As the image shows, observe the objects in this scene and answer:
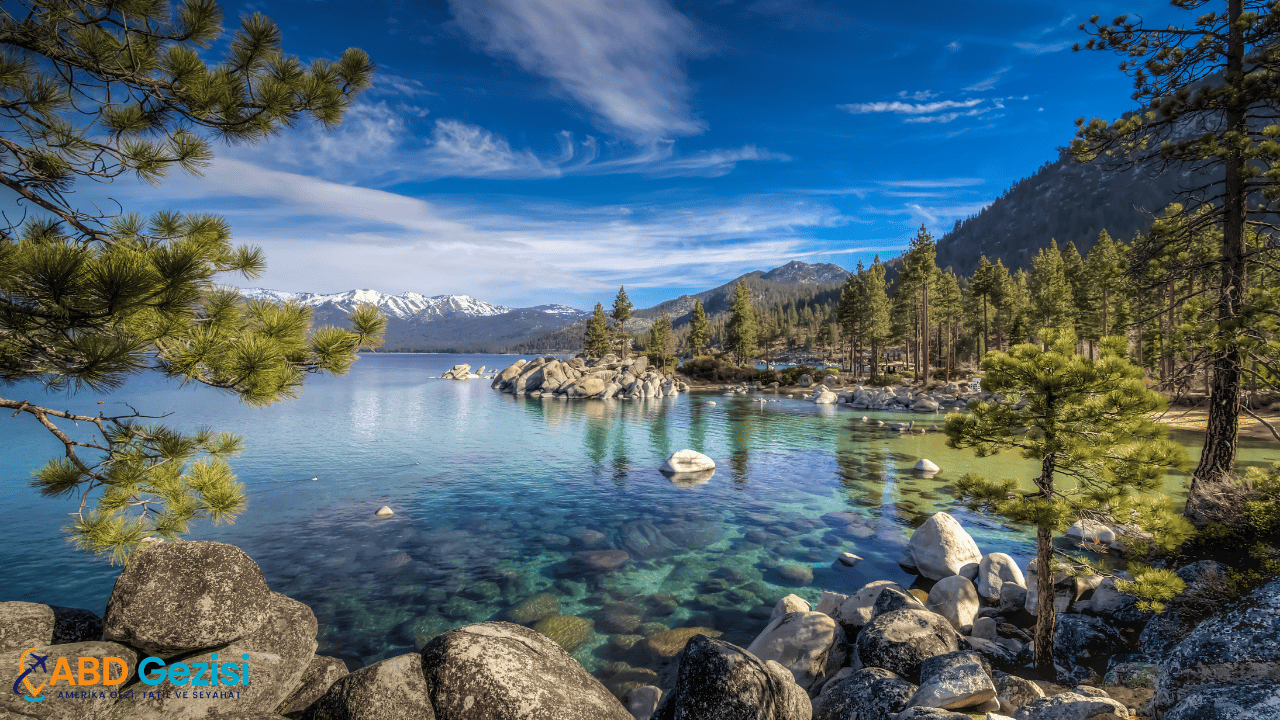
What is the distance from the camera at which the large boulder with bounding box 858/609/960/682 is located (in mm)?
7699

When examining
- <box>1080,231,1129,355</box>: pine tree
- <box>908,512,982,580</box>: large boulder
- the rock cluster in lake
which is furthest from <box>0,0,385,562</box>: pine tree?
<box>1080,231,1129,355</box>: pine tree

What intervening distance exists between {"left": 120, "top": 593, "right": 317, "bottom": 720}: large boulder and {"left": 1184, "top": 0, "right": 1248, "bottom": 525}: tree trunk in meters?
15.1

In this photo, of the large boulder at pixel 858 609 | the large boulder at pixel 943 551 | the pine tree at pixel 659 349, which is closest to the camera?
the large boulder at pixel 858 609

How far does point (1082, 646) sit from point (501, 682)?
32.3ft

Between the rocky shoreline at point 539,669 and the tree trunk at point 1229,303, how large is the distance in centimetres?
254

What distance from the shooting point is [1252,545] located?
762cm

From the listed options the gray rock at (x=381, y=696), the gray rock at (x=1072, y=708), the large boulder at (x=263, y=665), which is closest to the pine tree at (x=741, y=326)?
the gray rock at (x=1072, y=708)

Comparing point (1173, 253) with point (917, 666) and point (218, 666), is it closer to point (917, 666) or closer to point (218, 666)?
point (917, 666)

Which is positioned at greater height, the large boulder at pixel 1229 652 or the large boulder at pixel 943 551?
the large boulder at pixel 1229 652

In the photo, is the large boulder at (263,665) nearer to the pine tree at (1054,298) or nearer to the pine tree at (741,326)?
the pine tree at (1054,298)

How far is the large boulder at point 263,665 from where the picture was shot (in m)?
5.04

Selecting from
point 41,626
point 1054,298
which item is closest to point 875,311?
point 1054,298

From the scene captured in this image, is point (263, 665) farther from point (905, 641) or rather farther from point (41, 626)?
point (905, 641)

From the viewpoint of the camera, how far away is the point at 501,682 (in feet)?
16.1
